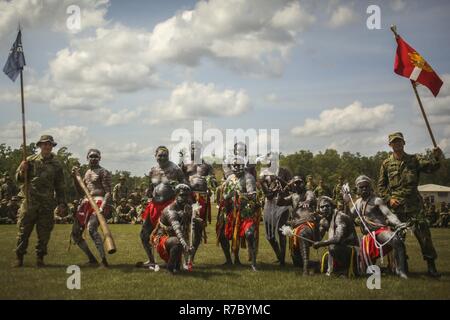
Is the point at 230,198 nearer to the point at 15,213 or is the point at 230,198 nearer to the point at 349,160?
the point at 15,213

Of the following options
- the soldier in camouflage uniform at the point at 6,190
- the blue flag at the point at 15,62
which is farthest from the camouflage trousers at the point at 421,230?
the soldier in camouflage uniform at the point at 6,190

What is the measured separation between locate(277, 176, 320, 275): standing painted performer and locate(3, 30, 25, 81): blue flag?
6998 millimetres

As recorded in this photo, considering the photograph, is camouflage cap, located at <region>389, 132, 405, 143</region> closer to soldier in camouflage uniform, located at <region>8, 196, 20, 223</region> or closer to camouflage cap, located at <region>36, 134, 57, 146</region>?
camouflage cap, located at <region>36, 134, 57, 146</region>

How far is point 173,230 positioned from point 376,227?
4172 mm

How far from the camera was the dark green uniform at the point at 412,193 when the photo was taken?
8.95 meters

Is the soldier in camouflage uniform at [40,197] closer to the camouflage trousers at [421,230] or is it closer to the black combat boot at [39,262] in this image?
the black combat boot at [39,262]

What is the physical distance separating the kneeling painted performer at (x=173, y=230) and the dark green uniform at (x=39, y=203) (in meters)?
→ 2.73

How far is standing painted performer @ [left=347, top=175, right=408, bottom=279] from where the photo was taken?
27.8 feet

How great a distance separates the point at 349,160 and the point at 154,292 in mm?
113601

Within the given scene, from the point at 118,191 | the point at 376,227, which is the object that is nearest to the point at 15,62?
the point at 376,227

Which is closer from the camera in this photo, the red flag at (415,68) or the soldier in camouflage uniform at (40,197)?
the red flag at (415,68)

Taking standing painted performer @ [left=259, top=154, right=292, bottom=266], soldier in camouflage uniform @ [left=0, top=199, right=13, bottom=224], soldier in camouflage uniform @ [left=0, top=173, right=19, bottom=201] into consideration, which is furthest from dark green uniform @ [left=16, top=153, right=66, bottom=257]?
soldier in camouflage uniform @ [left=0, top=173, right=19, bottom=201]
